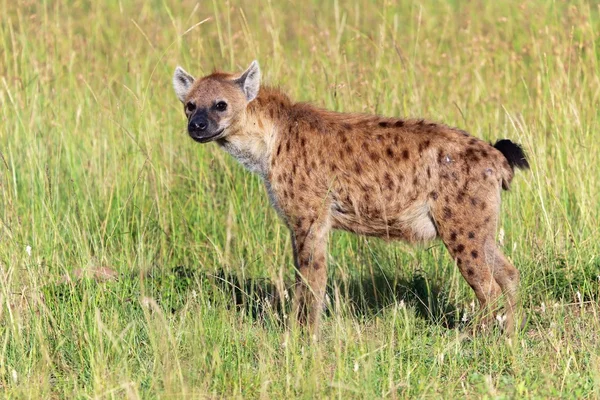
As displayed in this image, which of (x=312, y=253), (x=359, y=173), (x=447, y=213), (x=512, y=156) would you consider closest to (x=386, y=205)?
(x=359, y=173)

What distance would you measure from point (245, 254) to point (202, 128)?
118 centimetres

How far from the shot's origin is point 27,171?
6.54 meters

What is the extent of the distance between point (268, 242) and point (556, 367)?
2.41m

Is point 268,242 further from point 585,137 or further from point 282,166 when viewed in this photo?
point 585,137

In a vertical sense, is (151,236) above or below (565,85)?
below

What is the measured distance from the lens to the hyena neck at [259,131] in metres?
5.57

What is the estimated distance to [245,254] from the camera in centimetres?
629

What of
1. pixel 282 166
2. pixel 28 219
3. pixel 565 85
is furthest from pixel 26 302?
pixel 565 85

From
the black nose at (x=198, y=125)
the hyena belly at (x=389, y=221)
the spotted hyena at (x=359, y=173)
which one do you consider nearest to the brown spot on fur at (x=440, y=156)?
the spotted hyena at (x=359, y=173)

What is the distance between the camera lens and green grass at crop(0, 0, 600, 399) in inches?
172

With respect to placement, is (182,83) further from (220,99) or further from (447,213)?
(447,213)

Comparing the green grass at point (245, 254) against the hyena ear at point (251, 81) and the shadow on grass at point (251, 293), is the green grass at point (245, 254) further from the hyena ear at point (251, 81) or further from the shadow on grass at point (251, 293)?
the hyena ear at point (251, 81)

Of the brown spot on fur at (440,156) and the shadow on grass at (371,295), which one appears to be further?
the shadow on grass at (371,295)

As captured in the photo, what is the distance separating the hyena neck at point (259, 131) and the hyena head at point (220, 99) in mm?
48
